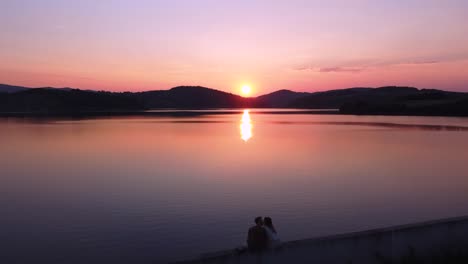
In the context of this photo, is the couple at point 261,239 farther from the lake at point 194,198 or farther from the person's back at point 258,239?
the lake at point 194,198

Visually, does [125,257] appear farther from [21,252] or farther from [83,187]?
[83,187]

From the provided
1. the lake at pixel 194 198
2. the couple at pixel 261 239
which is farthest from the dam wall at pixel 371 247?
the lake at pixel 194 198

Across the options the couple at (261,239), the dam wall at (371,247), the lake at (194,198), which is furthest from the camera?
the lake at (194,198)

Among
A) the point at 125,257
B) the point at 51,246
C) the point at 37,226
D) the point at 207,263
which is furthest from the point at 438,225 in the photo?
→ the point at 37,226

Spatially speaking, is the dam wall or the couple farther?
the couple

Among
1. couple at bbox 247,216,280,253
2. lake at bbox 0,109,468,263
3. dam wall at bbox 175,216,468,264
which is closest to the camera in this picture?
dam wall at bbox 175,216,468,264

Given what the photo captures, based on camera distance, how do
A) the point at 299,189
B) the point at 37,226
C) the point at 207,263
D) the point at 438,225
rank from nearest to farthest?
1. the point at 207,263
2. the point at 438,225
3. the point at 37,226
4. the point at 299,189

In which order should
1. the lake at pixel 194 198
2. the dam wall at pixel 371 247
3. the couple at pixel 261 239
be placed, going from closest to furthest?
1. the dam wall at pixel 371 247
2. the couple at pixel 261 239
3. the lake at pixel 194 198

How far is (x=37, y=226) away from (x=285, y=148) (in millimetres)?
33754

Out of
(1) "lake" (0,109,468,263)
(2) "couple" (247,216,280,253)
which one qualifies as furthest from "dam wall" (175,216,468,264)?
(1) "lake" (0,109,468,263)

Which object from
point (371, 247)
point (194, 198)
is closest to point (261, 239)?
point (371, 247)

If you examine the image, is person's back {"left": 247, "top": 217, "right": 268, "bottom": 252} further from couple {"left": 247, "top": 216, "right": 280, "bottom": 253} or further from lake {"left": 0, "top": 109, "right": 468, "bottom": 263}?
lake {"left": 0, "top": 109, "right": 468, "bottom": 263}

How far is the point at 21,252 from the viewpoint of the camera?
556 inches

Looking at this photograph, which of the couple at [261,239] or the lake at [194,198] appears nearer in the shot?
the couple at [261,239]
